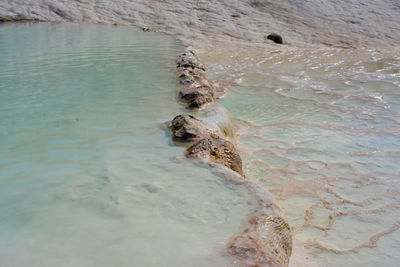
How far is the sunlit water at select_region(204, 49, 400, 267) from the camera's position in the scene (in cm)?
231

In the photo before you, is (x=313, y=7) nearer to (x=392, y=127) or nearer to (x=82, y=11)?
(x=82, y=11)

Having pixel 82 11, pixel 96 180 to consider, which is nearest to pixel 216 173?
pixel 96 180

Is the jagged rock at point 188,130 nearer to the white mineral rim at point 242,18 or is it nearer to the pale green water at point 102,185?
the pale green water at point 102,185

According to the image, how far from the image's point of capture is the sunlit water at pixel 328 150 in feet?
7.57

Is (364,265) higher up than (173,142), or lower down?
lower down

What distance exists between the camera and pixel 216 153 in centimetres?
263

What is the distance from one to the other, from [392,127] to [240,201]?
2968mm

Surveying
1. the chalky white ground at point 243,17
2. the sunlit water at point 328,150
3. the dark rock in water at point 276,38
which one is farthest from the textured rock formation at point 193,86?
the dark rock in water at point 276,38

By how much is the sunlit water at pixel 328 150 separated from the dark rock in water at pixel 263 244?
35 centimetres

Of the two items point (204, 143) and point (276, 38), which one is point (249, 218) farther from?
point (276, 38)

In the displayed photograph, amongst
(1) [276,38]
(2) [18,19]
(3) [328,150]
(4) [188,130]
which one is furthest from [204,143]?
(2) [18,19]

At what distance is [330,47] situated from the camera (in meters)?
9.62

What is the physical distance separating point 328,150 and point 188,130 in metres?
1.53

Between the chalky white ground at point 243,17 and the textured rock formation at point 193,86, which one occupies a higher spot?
the chalky white ground at point 243,17
